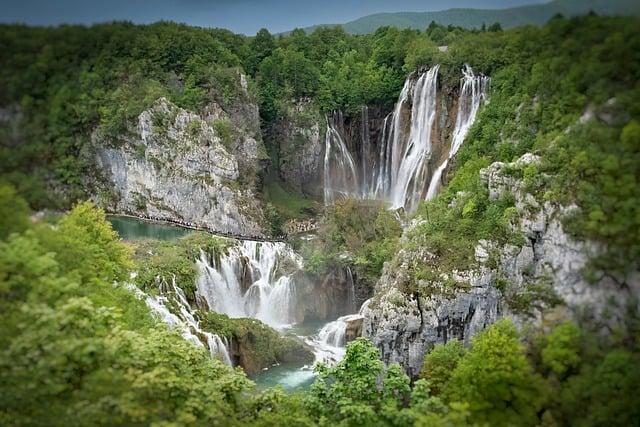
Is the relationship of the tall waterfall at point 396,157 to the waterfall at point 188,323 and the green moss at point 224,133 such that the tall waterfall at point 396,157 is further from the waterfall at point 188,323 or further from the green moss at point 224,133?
the waterfall at point 188,323

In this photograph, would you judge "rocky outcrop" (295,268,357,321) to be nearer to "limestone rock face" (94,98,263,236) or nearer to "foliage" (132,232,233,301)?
"foliage" (132,232,233,301)

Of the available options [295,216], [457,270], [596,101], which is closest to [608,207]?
[596,101]

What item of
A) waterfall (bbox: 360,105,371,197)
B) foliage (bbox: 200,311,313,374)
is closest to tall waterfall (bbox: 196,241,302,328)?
foliage (bbox: 200,311,313,374)

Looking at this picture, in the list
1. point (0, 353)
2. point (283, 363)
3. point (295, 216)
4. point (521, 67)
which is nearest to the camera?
point (0, 353)

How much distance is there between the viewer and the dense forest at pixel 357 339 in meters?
11.1

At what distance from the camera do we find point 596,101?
16609 millimetres

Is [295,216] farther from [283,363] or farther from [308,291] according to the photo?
[283,363]

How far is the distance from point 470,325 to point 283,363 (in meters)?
8.67

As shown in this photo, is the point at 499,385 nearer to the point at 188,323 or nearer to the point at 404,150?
the point at 188,323

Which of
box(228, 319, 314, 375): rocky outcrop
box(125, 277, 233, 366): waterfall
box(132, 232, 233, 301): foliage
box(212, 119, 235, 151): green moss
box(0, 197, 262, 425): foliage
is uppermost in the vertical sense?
box(212, 119, 235, 151): green moss

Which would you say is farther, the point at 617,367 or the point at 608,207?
the point at 608,207

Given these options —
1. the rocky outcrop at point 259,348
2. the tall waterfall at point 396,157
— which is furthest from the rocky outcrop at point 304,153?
the rocky outcrop at point 259,348

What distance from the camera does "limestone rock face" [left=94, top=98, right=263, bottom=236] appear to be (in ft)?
153

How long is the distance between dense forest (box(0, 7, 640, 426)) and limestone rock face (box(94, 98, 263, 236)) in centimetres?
1963
